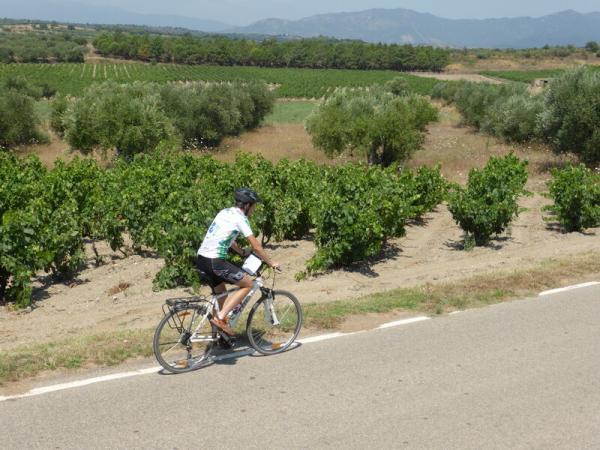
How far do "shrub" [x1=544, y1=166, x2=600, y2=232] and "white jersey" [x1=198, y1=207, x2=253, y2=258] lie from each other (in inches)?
460

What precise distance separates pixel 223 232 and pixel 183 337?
1.21 meters

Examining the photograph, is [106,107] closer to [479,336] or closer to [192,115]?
[192,115]

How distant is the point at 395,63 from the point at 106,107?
131707 millimetres

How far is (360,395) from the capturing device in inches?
250

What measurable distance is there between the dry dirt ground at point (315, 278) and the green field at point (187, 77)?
75.0m

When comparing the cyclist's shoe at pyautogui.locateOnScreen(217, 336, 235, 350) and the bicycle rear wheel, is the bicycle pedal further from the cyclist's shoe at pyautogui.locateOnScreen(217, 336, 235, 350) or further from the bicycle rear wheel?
the bicycle rear wheel

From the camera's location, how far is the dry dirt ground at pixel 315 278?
32.6ft

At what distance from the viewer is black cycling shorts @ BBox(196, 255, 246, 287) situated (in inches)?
282

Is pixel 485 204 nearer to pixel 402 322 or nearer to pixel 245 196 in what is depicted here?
pixel 402 322

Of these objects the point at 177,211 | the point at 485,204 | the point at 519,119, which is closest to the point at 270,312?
the point at 177,211

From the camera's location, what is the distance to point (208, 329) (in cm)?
734

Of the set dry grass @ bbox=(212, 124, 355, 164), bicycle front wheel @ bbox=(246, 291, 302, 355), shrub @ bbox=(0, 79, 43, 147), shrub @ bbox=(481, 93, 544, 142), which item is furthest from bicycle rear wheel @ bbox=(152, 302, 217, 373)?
shrub @ bbox=(0, 79, 43, 147)

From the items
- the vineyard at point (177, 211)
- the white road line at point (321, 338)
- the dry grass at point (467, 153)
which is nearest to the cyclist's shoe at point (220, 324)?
the white road line at point (321, 338)

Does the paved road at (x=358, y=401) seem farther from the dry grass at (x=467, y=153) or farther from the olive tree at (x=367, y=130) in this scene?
the olive tree at (x=367, y=130)
